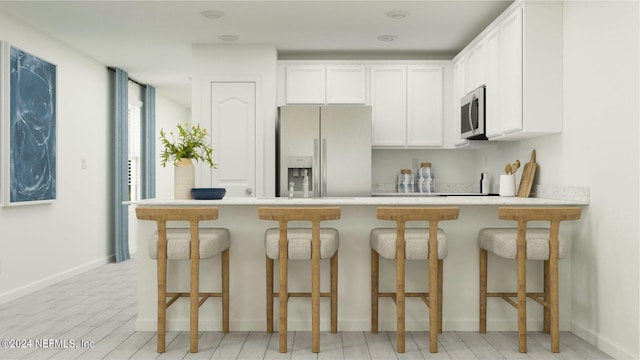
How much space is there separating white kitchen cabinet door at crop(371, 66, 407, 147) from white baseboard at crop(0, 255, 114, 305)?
367 cm

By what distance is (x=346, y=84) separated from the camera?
555 centimetres

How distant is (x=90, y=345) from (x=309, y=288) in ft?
4.81

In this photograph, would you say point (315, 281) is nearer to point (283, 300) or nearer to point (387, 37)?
point (283, 300)

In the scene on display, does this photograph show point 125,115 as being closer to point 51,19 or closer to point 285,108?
point 51,19

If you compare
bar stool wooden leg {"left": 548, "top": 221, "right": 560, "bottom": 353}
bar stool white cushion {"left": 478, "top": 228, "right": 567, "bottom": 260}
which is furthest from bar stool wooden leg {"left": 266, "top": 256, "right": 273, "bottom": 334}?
bar stool wooden leg {"left": 548, "top": 221, "right": 560, "bottom": 353}

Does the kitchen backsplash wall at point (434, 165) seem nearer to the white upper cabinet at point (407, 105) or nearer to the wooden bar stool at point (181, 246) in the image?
the white upper cabinet at point (407, 105)

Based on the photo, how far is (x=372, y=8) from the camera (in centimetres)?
434

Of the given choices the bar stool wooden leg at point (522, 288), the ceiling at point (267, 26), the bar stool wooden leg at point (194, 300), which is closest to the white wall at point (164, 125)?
the ceiling at point (267, 26)

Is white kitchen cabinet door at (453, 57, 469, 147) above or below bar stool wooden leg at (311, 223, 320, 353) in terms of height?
above

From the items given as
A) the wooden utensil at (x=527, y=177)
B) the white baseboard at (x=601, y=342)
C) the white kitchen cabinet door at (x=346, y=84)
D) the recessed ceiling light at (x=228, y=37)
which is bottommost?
the white baseboard at (x=601, y=342)

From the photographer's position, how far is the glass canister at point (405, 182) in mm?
5758

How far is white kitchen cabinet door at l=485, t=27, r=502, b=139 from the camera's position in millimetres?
4137

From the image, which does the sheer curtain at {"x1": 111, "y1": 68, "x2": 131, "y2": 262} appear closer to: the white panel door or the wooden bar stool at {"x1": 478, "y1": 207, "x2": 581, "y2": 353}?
the white panel door

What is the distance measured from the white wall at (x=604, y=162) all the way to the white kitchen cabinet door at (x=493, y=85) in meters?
0.59
